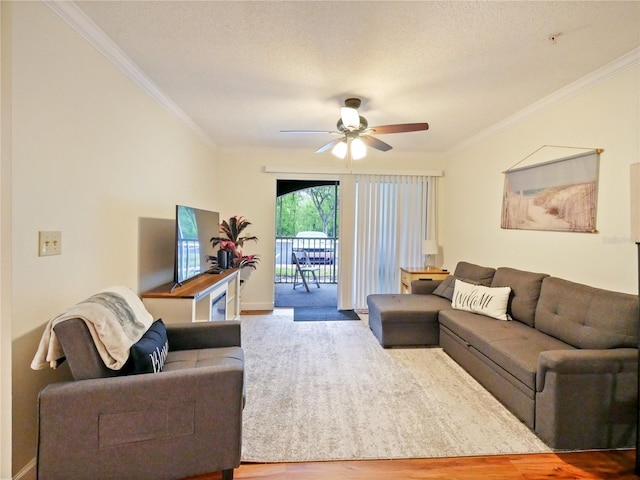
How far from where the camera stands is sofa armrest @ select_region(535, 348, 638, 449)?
170 centimetres

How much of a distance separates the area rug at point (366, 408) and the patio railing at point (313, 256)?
12.3ft

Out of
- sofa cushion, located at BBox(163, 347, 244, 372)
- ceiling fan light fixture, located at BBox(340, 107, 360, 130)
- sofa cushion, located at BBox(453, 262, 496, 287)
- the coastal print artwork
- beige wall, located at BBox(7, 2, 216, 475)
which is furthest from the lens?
sofa cushion, located at BBox(453, 262, 496, 287)

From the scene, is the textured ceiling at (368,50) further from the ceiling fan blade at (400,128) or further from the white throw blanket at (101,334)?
the white throw blanket at (101,334)

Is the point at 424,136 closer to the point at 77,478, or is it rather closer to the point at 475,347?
the point at 475,347

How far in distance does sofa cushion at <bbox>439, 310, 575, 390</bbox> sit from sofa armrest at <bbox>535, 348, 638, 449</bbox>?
0.15 meters

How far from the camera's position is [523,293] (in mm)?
2723

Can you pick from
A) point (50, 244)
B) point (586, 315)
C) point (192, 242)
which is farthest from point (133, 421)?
point (586, 315)

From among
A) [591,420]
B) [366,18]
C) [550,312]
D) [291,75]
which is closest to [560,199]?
[550,312]

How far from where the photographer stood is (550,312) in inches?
94.7

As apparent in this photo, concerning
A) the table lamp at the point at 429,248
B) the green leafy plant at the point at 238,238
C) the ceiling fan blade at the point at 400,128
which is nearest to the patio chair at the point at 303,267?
the green leafy plant at the point at 238,238

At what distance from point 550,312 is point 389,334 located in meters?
1.42

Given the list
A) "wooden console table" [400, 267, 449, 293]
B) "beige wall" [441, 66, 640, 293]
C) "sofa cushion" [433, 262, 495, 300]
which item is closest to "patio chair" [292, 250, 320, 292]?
"wooden console table" [400, 267, 449, 293]

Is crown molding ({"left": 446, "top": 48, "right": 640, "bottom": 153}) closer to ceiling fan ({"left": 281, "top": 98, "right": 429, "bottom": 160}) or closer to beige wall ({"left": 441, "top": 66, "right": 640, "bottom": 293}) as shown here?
beige wall ({"left": 441, "top": 66, "right": 640, "bottom": 293})

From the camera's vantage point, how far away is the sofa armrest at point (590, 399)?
5.59 feet
